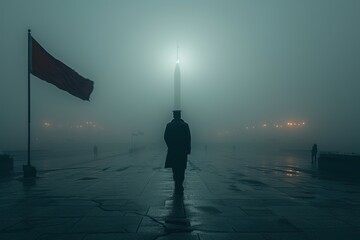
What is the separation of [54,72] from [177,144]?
915 centimetres

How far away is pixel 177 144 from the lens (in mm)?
10773

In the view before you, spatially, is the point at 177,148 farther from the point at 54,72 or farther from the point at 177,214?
the point at 54,72

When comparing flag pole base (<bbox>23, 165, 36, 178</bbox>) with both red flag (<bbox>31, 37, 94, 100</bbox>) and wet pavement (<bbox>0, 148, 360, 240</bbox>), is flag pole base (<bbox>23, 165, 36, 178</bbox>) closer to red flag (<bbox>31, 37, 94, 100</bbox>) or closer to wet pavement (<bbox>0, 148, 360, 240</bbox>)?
red flag (<bbox>31, 37, 94, 100</bbox>)

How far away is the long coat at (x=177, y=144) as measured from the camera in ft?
35.2

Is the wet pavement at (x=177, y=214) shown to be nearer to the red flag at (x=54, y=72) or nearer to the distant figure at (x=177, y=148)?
the distant figure at (x=177, y=148)

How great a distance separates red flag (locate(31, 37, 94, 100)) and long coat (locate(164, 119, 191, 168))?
28.1 ft

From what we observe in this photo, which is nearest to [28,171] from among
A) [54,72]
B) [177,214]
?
[54,72]

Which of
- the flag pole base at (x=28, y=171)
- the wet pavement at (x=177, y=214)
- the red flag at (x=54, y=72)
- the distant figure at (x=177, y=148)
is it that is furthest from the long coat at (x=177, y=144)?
the flag pole base at (x=28, y=171)

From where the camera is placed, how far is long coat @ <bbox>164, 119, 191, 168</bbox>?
10727mm

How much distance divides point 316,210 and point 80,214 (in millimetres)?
5356

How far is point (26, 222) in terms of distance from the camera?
6.73 meters

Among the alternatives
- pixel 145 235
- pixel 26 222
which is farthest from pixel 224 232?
pixel 26 222

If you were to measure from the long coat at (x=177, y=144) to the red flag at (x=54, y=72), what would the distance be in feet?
28.1

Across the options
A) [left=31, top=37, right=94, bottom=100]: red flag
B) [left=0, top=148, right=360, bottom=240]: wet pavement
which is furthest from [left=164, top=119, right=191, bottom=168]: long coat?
[left=31, top=37, right=94, bottom=100]: red flag
